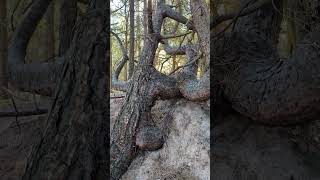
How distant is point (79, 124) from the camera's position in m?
1.47

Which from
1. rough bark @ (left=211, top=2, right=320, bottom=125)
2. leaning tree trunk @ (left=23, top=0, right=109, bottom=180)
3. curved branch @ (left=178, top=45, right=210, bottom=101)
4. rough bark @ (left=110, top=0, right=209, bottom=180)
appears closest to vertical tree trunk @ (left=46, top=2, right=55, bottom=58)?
rough bark @ (left=110, top=0, right=209, bottom=180)

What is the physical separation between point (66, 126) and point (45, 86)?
46.7 inches

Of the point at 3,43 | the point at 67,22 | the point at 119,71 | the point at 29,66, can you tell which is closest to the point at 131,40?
the point at 119,71

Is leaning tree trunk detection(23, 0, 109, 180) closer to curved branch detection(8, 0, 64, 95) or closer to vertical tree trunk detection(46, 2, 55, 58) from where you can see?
curved branch detection(8, 0, 64, 95)

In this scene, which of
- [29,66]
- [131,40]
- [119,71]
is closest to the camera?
[29,66]

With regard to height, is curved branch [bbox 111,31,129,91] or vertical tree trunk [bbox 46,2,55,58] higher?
vertical tree trunk [bbox 46,2,55,58]

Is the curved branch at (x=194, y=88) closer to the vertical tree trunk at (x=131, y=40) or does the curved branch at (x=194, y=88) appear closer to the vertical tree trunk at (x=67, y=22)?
the vertical tree trunk at (x=131, y=40)

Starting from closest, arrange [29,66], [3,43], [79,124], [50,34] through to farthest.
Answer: [79,124] < [29,66] < [3,43] < [50,34]

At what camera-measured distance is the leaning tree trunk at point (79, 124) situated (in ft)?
4.78

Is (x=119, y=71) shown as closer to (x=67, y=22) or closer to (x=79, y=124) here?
(x=67, y=22)

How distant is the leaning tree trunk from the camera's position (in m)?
1.46

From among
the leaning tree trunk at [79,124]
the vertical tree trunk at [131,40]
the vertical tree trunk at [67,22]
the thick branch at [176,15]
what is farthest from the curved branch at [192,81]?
the leaning tree trunk at [79,124]

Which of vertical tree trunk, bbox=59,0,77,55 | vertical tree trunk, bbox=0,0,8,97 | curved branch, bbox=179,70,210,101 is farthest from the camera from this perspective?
vertical tree trunk, bbox=0,0,8,97

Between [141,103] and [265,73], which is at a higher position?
[265,73]
